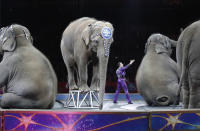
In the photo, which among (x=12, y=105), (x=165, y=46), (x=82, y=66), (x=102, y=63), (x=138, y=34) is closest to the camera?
(x=12, y=105)

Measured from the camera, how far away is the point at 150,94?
10.6 feet

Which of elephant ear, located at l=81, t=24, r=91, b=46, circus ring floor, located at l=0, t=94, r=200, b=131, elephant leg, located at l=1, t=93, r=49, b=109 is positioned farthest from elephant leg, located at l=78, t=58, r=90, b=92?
circus ring floor, located at l=0, t=94, r=200, b=131

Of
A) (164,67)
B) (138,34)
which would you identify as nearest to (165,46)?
(164,67)

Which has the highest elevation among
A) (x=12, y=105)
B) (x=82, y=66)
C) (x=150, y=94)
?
(x=82, y=66)

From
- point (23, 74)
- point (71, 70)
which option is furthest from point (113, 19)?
point (23, 74)

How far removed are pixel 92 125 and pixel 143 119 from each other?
0.32 meters

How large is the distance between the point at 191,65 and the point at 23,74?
51.9 inches

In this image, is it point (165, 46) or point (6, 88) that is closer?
point (6, 88)

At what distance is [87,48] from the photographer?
2.78 metres

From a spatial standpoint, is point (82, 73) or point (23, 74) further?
point (82, 73)

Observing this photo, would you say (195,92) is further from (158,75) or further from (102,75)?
(158,75)

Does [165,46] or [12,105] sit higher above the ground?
[165,46]

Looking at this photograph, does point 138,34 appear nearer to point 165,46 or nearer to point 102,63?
point 165,46

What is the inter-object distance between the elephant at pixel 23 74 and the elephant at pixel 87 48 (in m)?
0.47
